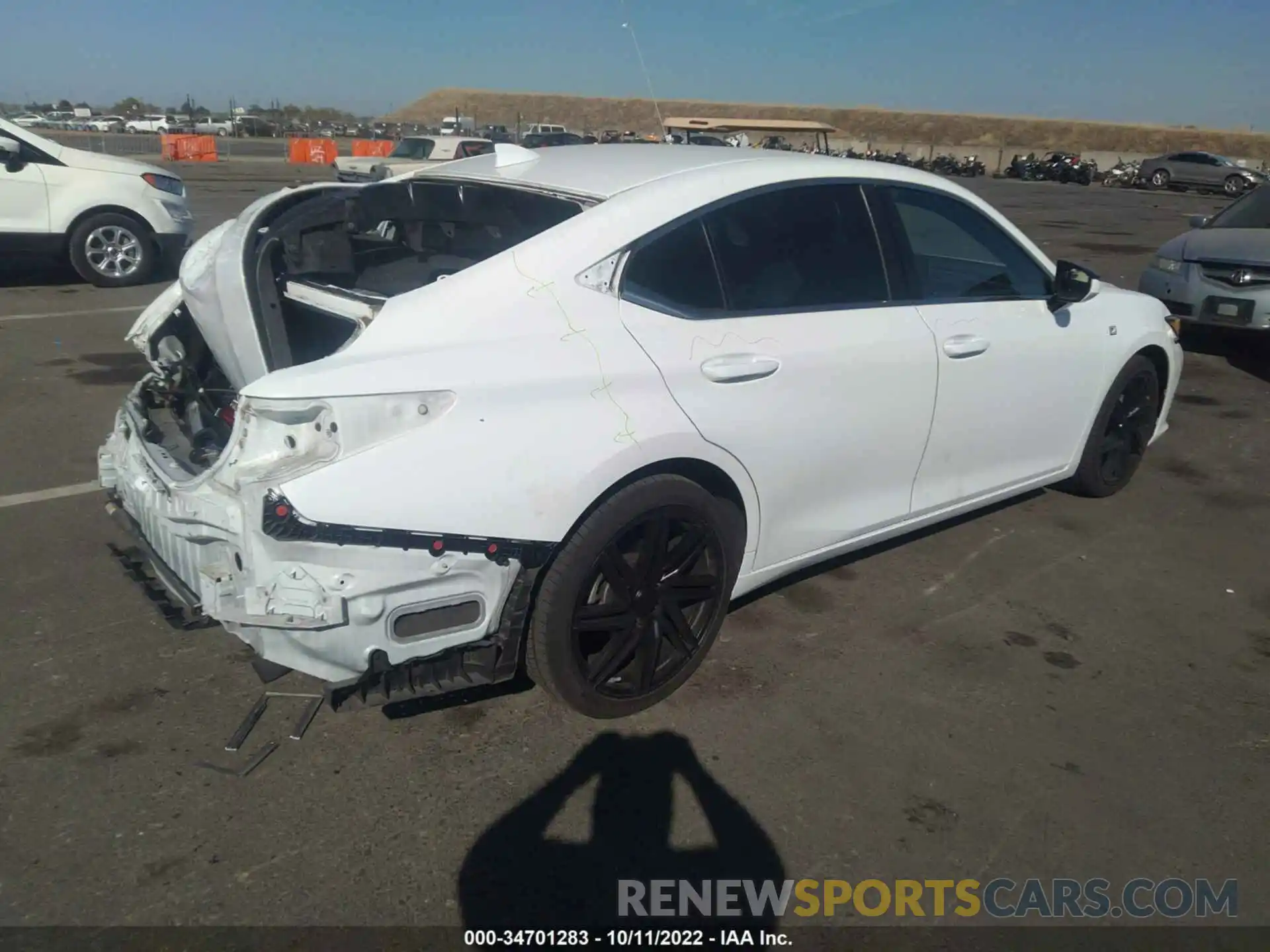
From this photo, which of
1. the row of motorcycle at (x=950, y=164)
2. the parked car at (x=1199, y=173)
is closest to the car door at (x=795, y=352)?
the parked car at (x=1199, y=173)

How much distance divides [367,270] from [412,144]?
72.5 ft

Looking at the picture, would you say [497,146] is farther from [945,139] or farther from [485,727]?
[945,139]

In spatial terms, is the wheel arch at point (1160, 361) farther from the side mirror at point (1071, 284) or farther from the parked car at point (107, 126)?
the parked car at point (107, 126)

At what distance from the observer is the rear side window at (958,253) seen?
398 cm

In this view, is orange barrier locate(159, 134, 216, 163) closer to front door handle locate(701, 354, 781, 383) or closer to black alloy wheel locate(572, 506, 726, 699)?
front door handle locate(701, 354, 781, 383)

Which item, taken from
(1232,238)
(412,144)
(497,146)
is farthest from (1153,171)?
(497,146)

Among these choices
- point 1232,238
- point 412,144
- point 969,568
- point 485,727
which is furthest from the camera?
point 412,144

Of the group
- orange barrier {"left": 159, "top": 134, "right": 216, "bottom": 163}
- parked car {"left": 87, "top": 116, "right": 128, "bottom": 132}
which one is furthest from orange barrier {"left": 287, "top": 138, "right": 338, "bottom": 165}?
parked car {"left": 87, "top": 116, "right": 128, "bottom": 132}

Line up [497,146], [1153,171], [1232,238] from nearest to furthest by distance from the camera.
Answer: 1. [497,146]
2. [1232,238]
3. [1153,171]

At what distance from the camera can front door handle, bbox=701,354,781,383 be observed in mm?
3139

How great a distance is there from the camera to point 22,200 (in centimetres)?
953

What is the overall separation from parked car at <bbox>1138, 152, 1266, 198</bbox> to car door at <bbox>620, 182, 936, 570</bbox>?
40.9 metres

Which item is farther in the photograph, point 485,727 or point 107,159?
point 107,159

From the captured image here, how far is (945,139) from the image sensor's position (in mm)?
85688
